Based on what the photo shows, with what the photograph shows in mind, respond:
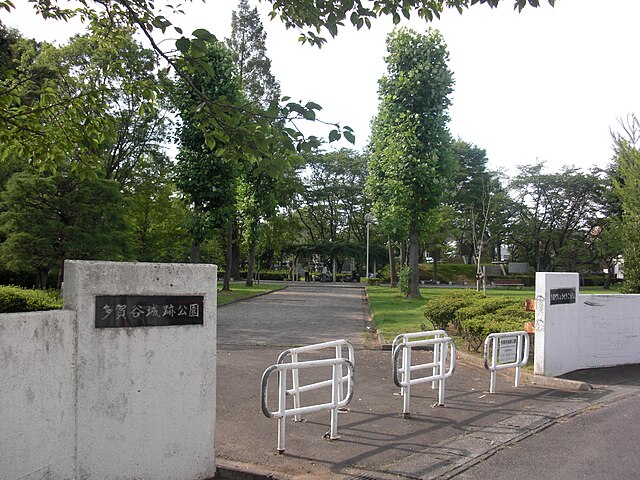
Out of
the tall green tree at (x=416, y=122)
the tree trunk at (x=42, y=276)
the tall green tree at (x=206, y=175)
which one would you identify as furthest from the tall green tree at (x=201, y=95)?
the tall green tree at (x=416, y=122)

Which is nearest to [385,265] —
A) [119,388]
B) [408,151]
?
[408,151]

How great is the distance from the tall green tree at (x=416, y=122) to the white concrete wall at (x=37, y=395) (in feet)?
76.9

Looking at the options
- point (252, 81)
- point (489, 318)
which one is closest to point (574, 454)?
point (489, 318)

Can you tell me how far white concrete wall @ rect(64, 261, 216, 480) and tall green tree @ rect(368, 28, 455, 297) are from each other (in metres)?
22.4

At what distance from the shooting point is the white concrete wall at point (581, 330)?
9.84 m

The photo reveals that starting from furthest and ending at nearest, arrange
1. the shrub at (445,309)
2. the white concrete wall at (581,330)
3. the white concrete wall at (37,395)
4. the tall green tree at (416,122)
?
the tall green tree at (416,122), the shrub at (445,309), the white concrete wall at (581,330), the white concrete wall at (37,395)

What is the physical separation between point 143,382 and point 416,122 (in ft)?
78.3

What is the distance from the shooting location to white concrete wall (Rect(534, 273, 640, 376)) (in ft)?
32.3

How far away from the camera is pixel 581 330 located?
1097 centimetres

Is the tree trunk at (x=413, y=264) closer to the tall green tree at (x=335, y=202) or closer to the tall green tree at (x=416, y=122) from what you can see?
the tall green tree at (x=416, y=122)

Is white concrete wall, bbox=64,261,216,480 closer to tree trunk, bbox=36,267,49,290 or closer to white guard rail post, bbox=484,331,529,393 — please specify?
white guard rail post, bbox=484,331,529,393

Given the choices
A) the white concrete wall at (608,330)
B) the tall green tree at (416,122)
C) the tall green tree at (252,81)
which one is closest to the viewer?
the white concrete wall at (608,330)

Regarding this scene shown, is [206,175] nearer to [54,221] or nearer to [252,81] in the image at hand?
[54,221]

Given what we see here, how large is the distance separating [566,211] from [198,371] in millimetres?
58302
